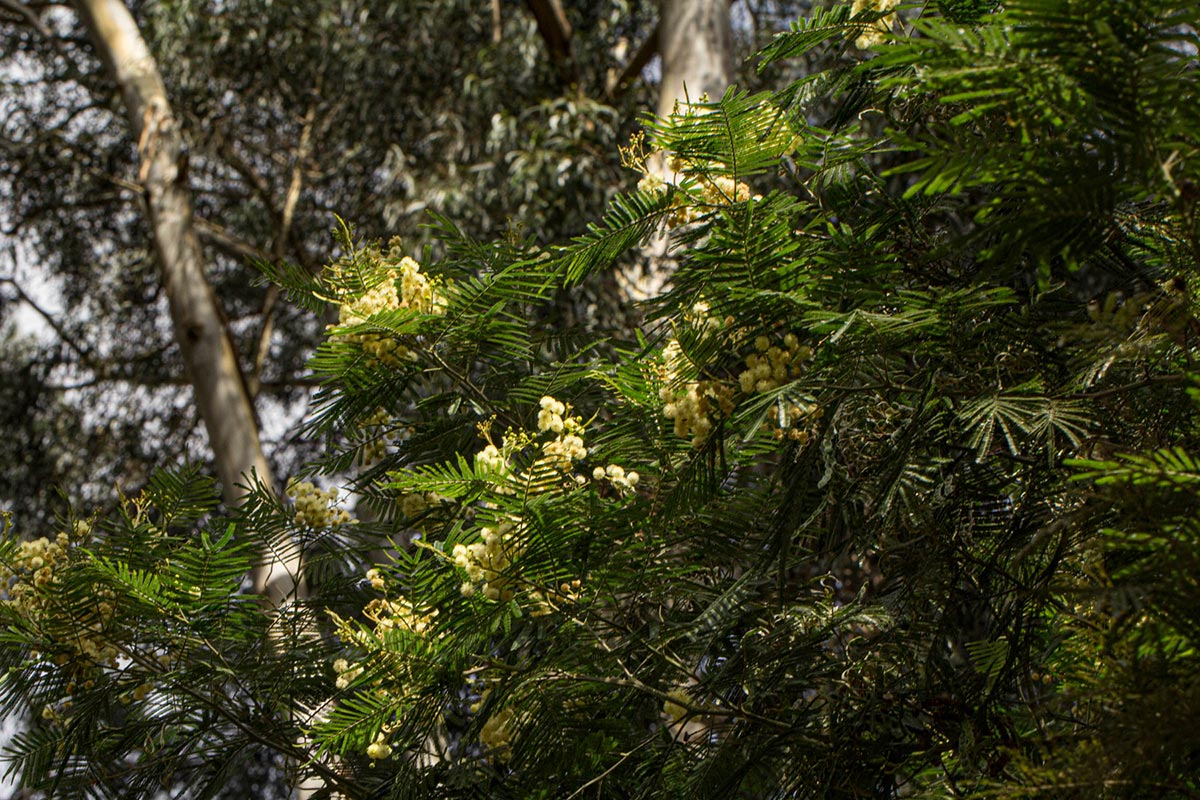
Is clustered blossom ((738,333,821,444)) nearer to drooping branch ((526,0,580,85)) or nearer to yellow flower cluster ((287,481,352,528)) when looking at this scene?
yellow flower cluster ((287,481,352,528))

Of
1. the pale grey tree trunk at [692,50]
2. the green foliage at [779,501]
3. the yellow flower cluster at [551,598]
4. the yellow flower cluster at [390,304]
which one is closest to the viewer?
the green foliage at [779,501]

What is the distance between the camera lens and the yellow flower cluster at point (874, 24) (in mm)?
1683

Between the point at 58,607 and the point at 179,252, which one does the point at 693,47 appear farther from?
the point at 58,607

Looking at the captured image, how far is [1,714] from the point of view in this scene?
6.25 feet

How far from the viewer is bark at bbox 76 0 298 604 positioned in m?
6.01

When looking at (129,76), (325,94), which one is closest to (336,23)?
(325,94)

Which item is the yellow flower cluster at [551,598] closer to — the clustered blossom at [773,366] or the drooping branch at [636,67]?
the clustered blossom at [773,366]

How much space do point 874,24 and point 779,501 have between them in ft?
2.41

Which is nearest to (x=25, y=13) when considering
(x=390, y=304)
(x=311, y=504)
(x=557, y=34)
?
(x=557, y=34)

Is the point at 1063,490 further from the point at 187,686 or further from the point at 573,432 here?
the point at 187,686

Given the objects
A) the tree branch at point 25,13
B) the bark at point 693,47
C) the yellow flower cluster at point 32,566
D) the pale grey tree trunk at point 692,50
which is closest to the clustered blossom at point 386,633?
the yellow flower cluster at point 32,566

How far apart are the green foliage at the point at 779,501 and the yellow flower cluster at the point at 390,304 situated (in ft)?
0.03

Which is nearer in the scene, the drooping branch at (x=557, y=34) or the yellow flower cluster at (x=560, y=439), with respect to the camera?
the yellow flower cluster at (x=560, y=439)

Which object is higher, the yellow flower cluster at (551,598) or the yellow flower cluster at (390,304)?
the yellow flower cluster at (390,304)
